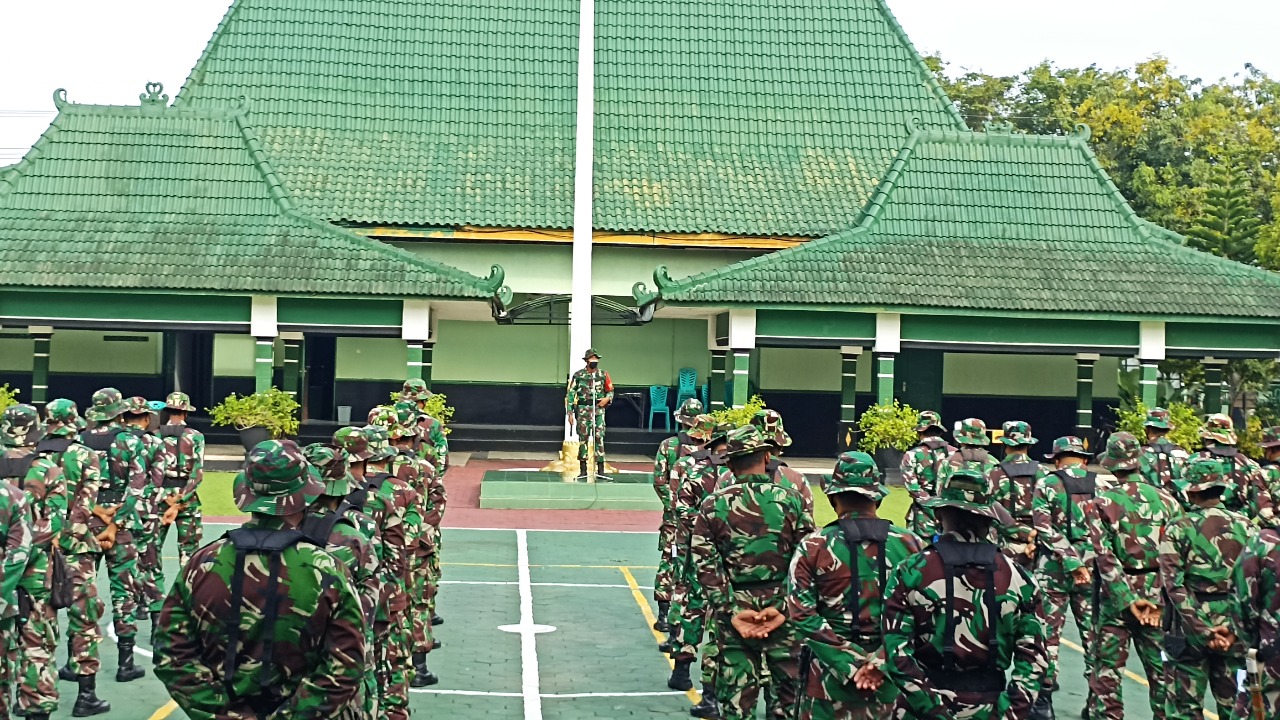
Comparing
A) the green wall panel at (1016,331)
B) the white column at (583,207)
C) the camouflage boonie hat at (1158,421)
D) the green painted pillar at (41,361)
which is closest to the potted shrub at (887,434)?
the green wall panel at (1016,331)

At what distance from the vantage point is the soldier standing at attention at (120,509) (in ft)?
37.1

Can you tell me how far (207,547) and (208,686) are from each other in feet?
1.85

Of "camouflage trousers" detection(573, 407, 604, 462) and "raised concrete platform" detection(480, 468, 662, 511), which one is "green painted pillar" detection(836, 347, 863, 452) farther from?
"camouflage trousers" detection(573, 407, 604, 462)

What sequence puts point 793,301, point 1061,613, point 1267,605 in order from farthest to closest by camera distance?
point 793,301, point 1061,613, point 1267,605

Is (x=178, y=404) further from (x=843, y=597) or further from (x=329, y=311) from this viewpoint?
(x=329, y=311)

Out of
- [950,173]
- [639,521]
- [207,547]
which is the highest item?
[950,173]

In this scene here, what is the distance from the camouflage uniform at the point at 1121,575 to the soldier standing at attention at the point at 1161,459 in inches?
134

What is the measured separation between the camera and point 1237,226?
4075 cm

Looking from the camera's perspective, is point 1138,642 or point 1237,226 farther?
point 1237,226

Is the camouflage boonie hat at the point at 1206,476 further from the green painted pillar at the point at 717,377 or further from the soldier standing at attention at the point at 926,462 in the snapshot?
the green painted pillar at the point at 717,377

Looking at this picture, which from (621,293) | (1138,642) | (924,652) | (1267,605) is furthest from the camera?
(621,293)

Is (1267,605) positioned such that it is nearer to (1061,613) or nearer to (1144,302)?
(1061,613)

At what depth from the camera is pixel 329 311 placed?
27266 millimetres

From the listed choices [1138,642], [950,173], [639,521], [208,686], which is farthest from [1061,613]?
[950,173]
